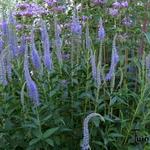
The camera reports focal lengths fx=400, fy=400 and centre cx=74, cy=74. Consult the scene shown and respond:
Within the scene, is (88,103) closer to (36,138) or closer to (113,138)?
(113,138)

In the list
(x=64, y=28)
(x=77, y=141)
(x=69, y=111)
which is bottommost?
(x=77, y=141)

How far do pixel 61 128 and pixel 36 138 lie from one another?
0.20 m

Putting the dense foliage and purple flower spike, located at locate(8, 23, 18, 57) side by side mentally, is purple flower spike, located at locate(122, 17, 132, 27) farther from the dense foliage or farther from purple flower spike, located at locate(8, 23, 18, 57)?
purple flower spike, located at locate(8, 23, 18, 57)

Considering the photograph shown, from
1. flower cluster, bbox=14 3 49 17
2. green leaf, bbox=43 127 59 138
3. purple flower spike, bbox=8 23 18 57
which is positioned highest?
flower cluster, bbox=14 3 49 17

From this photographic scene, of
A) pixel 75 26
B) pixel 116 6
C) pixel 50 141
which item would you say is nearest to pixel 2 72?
pixel 50 141

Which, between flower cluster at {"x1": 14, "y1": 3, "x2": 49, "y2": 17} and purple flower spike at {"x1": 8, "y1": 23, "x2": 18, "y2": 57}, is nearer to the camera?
purple flower spike at {"x1": 8, "y1": 23, "x2": 18, "y2": 57}

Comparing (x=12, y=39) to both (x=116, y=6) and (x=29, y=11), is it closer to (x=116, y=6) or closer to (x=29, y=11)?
(x=29, y=11)

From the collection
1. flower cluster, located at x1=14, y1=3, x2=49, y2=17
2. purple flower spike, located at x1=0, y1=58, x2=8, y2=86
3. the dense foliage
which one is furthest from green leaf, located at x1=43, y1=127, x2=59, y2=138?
flower cluster, located at x1=14, y1=3, x2=49, y2=17

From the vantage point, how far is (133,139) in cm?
240

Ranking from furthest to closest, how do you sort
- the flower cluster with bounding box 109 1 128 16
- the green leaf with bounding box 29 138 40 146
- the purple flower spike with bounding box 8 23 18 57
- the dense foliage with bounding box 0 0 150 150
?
the flower cluster with bounding box 109 1 128 16
the purple flower spike with bounding box 8 23 18 57
the dense foliage with bounding box 0 0 150 150
the green leaf with bounding box 29 138 40 146

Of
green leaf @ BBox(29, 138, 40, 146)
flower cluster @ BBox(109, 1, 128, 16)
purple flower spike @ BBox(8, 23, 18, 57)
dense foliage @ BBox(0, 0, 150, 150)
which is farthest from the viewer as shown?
flower cluster @ BBox(109, 1, 128, 16)

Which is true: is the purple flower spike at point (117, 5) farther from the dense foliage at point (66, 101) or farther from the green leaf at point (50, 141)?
the green leaf at point (50, 141)

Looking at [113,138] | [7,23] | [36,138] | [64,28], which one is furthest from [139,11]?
[36,138]

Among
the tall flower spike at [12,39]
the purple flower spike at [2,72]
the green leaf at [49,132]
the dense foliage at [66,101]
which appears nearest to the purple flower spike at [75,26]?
the dense foliage at [66,101]
